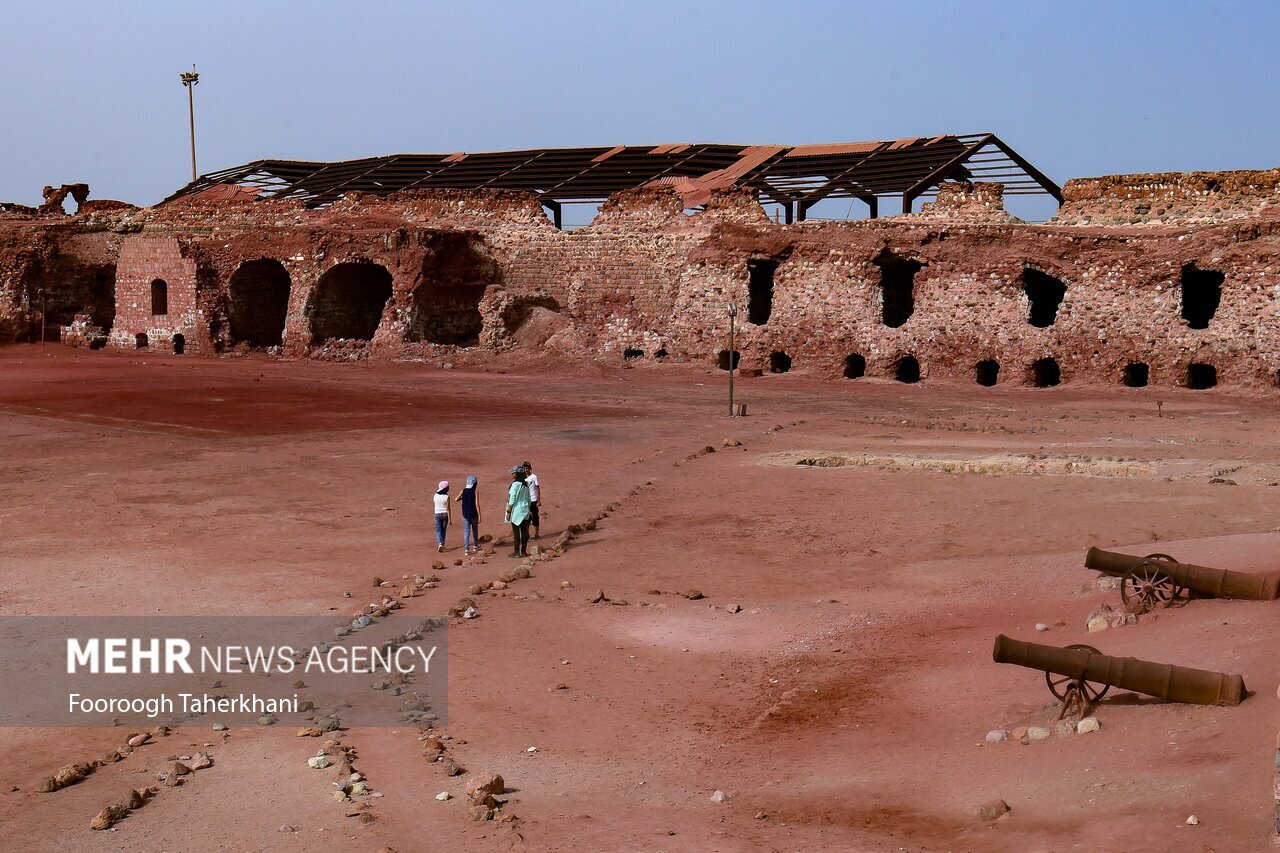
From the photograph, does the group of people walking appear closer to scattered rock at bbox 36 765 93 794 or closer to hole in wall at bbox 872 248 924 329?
scattered rock at bbox 36 765 93 794

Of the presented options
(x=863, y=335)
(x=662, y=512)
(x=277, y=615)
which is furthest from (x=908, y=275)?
(x=277, y=615)

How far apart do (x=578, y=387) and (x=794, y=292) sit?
6239mm

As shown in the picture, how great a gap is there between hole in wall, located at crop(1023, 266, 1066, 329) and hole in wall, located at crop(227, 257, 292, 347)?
20.6 meters

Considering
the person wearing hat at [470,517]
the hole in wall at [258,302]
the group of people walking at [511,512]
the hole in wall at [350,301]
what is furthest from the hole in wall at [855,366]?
the person wearing hat at [470,517]

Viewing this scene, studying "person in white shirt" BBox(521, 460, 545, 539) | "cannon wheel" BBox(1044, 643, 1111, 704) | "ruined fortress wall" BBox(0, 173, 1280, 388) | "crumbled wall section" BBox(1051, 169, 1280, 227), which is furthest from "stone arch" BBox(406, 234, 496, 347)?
"cannon wheel" BBox(1044, 643, 1111, 704)

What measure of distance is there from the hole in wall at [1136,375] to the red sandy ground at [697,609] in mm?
3745

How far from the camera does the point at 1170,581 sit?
355 inches

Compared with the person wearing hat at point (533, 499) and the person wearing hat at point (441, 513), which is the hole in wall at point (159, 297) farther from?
the person wearing hat at point (533, 499)

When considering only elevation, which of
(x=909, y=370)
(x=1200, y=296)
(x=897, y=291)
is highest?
(x=897, y=291)

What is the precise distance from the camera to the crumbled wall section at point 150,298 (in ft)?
119

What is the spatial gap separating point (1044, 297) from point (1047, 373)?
3.22 m

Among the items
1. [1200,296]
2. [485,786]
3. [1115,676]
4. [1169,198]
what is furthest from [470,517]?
[1200,296]

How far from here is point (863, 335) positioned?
2939 cm

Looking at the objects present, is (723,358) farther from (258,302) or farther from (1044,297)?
(258,302)
